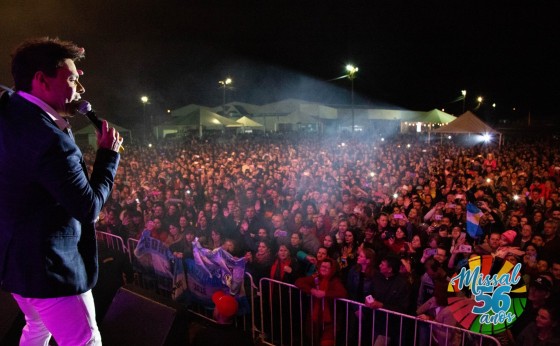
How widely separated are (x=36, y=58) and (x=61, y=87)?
13cm

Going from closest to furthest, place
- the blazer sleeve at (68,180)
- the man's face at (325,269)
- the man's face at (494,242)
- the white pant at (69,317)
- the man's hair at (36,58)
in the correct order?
the blazer sleeve at (68,180), the man's hair at (36,58), the white pant at (69,317), the man's face at (325,269), the man's face at (494,242)

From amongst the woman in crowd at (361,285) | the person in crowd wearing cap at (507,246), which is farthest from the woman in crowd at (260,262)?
the person in crowd wearing cap at (507,246)

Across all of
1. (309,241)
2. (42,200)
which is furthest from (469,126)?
(42,200)

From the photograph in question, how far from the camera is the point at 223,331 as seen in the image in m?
3.81

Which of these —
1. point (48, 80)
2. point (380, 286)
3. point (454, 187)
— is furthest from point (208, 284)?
point (454, 187)

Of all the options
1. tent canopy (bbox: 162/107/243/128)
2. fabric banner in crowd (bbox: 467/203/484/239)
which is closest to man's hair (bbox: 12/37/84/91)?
fabric banner in crowd (bbox: 467/203/484/239)

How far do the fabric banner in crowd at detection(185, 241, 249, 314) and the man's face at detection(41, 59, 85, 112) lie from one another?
11.3ft

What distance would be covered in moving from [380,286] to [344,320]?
555mm

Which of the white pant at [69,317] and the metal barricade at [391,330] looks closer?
the white pant at [69,317]

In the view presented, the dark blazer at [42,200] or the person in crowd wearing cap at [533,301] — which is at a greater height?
the dark blazer at [42,200]

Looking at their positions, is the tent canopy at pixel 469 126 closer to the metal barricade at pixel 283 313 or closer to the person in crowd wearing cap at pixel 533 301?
the person in crowd wearing cap at pixel 533 301

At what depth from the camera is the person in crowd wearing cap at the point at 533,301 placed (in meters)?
3.78

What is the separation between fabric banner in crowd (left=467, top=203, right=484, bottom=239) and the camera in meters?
6.54

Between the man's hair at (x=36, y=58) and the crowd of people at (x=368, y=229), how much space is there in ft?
11.4
